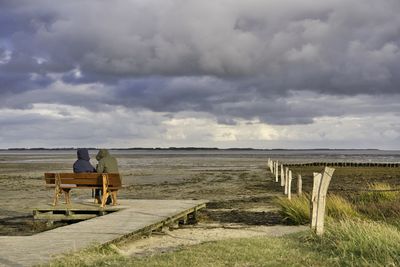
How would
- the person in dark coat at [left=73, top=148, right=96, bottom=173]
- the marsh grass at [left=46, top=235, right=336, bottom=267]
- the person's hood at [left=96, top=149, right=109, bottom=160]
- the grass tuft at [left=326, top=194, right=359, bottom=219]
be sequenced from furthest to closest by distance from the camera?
1. the person in dark coat at [left=73, top=148, right=96, bottom=173]
2. the person's hood at [left=96, top=149, right=109, bottom=160]
3. the grass tuft at [left=326, top=194, right=359, bottom=219]
4. the marsh grass at [left=46, top=235, right=336, bottom=267]

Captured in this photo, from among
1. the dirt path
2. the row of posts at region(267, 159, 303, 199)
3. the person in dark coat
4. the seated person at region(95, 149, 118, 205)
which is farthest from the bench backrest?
the row of posts at region(267, 159, 303, 199)

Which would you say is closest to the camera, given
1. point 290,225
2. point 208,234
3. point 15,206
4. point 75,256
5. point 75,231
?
point 75,256

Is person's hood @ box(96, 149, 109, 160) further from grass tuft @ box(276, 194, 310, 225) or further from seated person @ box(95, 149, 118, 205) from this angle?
grass tuft @ box(276, 194, 310, 225)

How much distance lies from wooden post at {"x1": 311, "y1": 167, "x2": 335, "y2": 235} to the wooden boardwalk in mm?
3714

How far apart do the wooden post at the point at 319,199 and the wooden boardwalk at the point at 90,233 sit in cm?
371

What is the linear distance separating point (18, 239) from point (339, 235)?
6.15 metres

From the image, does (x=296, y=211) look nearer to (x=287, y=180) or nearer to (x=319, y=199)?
(x=319, y=199)

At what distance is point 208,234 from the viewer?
47.1 ft

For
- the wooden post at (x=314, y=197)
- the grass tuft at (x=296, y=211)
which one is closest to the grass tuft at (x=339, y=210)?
the grass tuft at (x=296, y=211)

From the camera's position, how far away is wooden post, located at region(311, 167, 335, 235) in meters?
11.6

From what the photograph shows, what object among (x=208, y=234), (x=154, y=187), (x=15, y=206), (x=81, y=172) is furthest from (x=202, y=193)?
(x=208, y=234)

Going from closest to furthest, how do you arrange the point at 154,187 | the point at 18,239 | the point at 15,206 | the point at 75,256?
the point at 75,256 < the point at 18,239 < the point at 15,206 < the point at 154,187

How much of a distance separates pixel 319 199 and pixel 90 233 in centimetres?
473

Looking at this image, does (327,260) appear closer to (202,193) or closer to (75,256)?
(75,256)
